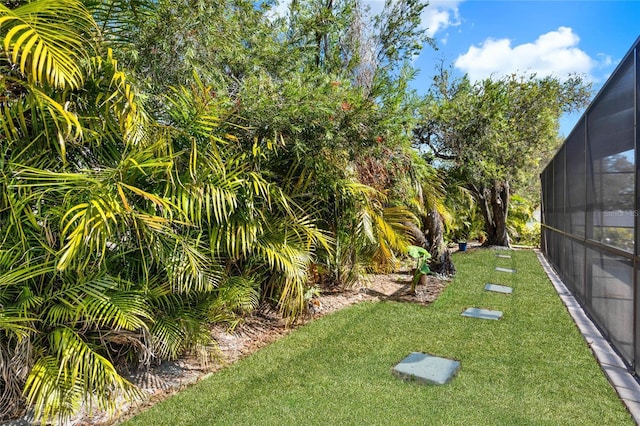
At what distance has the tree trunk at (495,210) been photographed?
11.7m

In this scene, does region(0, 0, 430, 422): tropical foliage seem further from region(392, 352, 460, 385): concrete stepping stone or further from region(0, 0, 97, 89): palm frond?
region(392, 352, 460, 385): concrete stepping stone

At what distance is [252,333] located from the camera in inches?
167

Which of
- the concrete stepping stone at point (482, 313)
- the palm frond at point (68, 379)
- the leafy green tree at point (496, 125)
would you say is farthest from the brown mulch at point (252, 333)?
the leafy green tree at point (496, 125)

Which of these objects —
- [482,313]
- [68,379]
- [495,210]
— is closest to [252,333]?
[68,379]

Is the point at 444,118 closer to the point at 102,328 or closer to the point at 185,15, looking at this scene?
the point at 185,15

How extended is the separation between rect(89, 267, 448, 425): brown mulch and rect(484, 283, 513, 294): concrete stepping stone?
0.69 meters

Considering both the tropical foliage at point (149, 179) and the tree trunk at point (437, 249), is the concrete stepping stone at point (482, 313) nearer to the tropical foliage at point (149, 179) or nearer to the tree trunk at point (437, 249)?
the tropical foliage at point (149, 179)

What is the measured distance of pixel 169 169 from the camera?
288 cm

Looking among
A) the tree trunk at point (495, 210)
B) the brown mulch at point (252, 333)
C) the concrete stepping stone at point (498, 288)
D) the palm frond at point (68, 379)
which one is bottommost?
the brown mulch at point (252, 333)

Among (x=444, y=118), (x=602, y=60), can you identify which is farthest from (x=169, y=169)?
(x=602, y=60)

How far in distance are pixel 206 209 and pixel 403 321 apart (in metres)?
2.79

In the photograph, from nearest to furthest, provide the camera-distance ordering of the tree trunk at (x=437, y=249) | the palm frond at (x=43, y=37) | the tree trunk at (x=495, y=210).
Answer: the palm frond at (x=43, y=37)
the tree trunk at (x=437, y=249)
the tree trunk at (x=495, y=210)

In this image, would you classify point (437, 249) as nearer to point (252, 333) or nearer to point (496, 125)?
point (496, 125)

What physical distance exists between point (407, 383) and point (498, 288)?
405 centimetres
